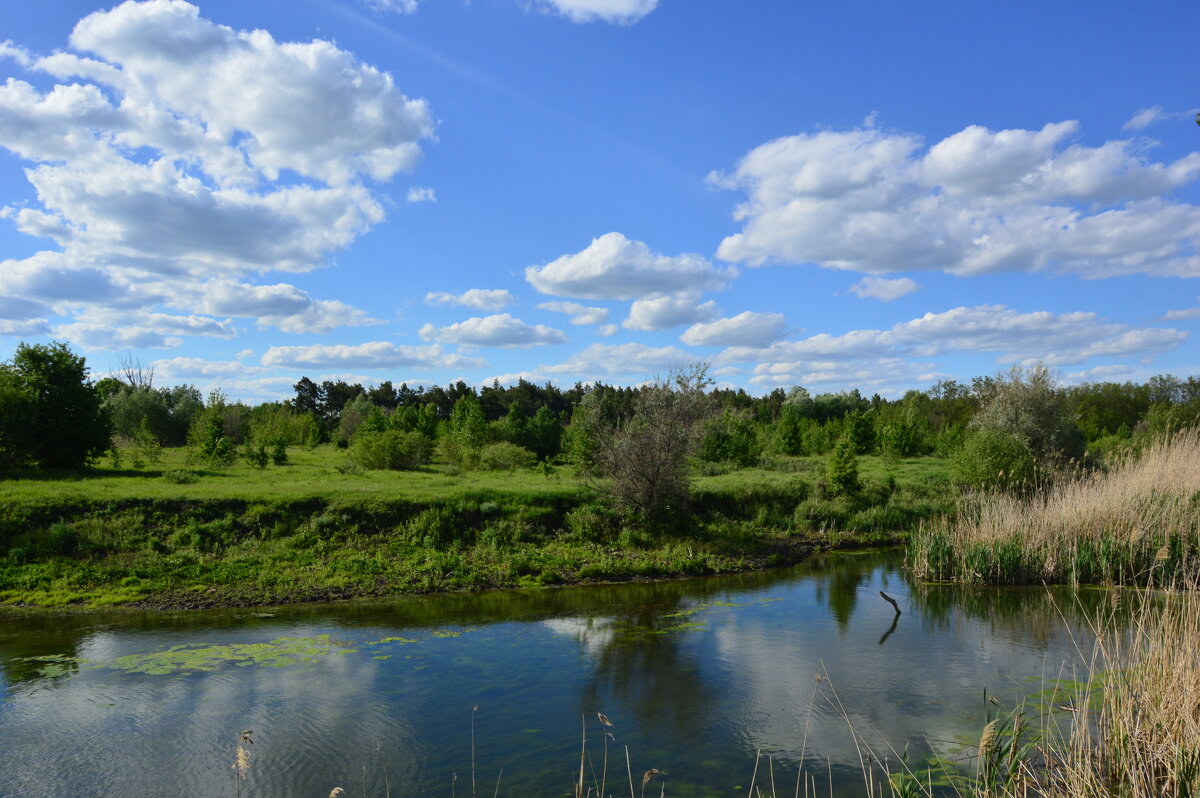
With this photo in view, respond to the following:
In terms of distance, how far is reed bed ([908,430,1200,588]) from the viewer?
16.9 metres

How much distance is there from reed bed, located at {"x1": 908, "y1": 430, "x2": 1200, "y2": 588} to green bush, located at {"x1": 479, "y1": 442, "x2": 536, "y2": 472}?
20.7m

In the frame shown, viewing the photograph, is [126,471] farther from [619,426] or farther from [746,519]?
[746,519]

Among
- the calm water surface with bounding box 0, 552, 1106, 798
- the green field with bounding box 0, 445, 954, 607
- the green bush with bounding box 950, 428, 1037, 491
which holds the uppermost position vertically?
the green bush with bounding box 950, 428, 1037, 491

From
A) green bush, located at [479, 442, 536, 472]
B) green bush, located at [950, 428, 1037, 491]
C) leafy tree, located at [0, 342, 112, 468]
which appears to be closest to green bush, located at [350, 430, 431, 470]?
green bush, located at [479, 442, 536, 472]

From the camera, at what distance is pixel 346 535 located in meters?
20.7

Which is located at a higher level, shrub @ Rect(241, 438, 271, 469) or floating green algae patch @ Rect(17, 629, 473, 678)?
shrub @ Rect(241, 438, 271, 469)

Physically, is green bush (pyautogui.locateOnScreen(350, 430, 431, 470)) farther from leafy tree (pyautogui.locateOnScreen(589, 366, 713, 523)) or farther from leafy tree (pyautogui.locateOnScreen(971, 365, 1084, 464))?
leafy tree (pyautogui.locateOnScreen(971, 365, 1084, 464))

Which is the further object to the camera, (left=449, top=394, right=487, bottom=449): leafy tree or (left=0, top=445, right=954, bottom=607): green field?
(left=449, top=394, right=487, bottom=449): leafy tree

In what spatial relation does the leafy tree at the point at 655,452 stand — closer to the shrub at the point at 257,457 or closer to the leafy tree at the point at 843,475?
the leafy tree at the point at 843,475

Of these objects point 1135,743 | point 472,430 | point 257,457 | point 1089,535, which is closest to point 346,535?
point 257,457

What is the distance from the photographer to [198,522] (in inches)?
788

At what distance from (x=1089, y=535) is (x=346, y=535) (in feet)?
61.9

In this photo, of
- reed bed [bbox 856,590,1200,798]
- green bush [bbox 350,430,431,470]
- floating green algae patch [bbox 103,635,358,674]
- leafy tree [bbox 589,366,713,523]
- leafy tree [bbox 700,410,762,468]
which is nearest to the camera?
reed bed [bbox 856,590,1200,798]

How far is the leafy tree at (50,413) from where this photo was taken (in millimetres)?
24719
